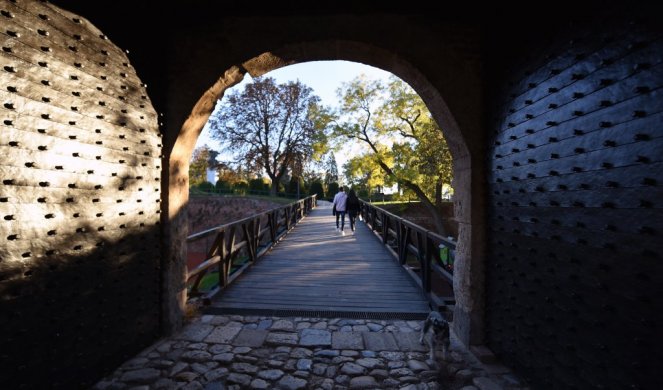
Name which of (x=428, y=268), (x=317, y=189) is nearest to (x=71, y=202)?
(x=428, y=268)

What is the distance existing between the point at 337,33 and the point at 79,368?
3465 mm

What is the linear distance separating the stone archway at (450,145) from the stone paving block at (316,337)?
1324mm

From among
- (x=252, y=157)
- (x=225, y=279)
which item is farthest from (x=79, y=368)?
(x=252, y=157)

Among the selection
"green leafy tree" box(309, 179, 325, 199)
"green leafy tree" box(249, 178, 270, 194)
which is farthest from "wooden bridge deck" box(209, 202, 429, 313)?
"green leafy tree" box(309, 179, 325, 199)

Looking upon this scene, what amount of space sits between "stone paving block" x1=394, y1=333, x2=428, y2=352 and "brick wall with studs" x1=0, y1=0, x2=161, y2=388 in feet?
7.83

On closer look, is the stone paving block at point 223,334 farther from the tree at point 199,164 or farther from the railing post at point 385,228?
the tree at point 199,164

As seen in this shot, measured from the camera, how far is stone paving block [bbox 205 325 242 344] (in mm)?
3174

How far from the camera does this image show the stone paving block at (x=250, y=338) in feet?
10.2

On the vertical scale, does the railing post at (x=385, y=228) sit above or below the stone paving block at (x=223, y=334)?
above

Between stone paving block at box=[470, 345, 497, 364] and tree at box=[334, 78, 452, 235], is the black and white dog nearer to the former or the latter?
stone paving block at box=[470, 345, 497, 364]

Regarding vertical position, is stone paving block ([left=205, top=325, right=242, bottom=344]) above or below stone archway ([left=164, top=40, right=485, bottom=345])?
below

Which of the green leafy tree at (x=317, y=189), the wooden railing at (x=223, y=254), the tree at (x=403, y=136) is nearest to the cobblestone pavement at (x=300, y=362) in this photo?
the wooden railing at (x=223, y=254)

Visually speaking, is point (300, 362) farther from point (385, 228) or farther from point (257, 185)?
point (257, 185)

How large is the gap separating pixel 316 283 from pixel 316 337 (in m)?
1.85
